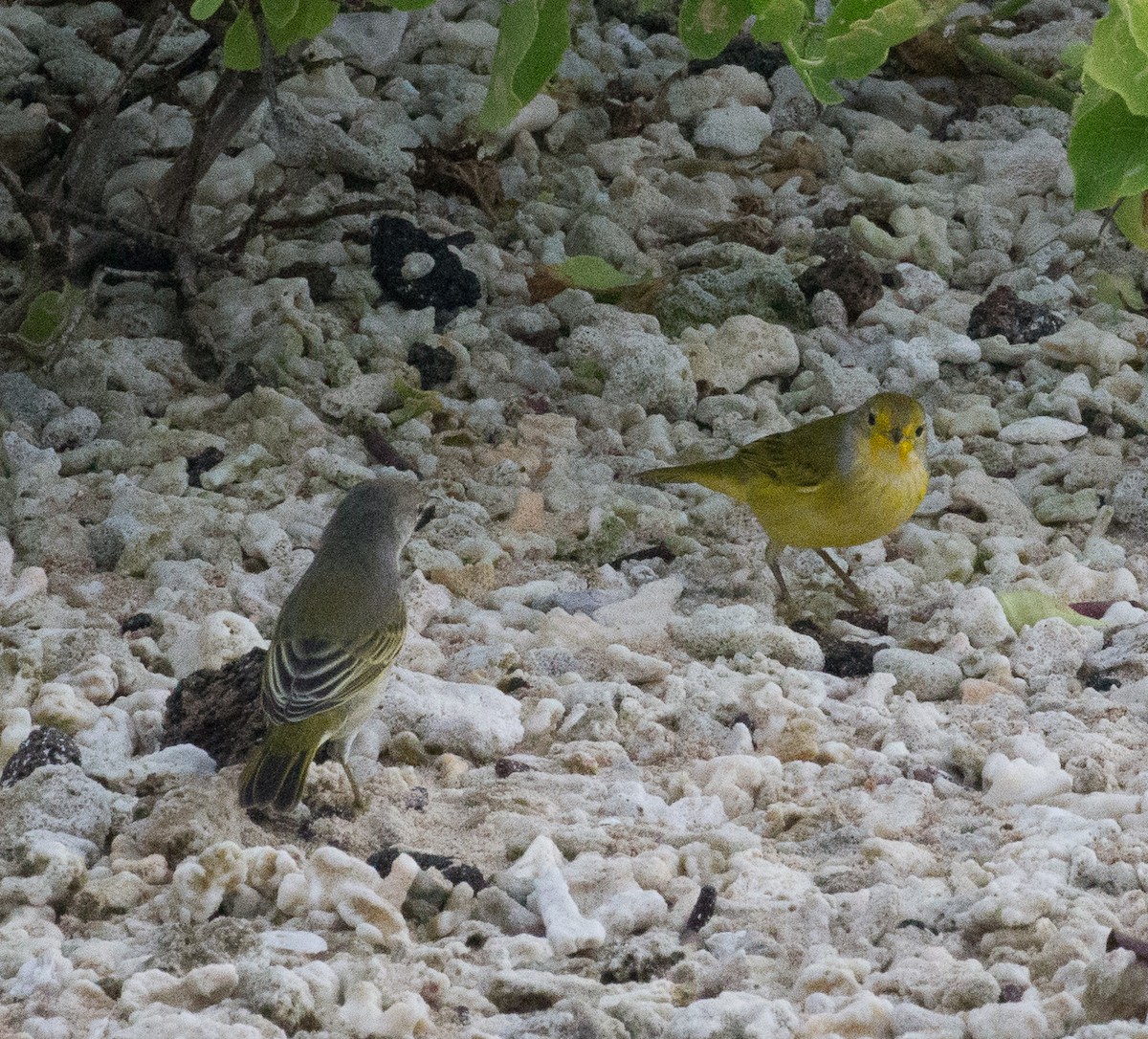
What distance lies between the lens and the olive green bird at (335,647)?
3.28 metres

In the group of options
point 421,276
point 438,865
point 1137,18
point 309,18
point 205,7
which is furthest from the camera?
point 421,276

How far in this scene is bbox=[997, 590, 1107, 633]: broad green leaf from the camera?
4164 mm

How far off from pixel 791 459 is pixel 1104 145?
147 centimetres

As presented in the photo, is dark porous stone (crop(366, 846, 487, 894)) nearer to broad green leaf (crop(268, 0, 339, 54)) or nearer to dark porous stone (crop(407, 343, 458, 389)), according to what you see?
broad green leaf (crop(268, 0, 339, 54))

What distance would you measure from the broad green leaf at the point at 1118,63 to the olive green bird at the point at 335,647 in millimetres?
1690

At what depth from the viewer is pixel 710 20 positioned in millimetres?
3449

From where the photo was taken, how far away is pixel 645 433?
5.02 meters

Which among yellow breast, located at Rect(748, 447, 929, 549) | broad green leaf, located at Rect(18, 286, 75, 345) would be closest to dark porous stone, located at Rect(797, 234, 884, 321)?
yellow breast, located at Rect(748, 447, 929, 549)

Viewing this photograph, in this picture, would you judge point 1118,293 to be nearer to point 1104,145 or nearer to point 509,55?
point 1104,145

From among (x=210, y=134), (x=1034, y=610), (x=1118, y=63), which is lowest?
(x=1034, y=610)

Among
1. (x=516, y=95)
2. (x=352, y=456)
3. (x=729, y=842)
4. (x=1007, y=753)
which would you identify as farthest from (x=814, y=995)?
(x=352, y=456)

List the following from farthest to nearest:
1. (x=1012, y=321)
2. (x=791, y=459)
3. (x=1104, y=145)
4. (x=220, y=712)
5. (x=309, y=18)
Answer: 1. (x=1012, y=321)
2. (x=791, y=459)
3. (x=309, y=18)
4. (x=220, y=712)
5. (x=1104, y=145)

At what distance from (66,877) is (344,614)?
83cm

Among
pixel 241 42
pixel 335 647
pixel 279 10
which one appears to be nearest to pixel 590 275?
pixel 241 42
